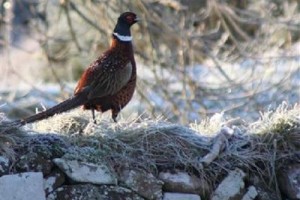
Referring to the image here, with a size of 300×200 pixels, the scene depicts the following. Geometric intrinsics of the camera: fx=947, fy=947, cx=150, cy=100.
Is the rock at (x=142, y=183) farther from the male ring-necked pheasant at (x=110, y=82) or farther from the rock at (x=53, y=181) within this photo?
the male ring-necked pheasant at (x=110, y=82)

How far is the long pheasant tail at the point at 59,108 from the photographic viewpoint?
4777mm

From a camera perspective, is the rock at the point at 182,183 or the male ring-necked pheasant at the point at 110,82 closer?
the rock at the point at 182,183

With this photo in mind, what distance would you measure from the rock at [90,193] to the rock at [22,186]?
80 millimetres

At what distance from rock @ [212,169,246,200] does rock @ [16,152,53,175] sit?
862mm

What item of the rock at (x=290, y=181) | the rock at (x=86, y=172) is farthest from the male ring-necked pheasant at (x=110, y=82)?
the rock at (x=290, y=181)

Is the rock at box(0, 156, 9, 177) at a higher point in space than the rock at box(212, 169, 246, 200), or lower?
higher

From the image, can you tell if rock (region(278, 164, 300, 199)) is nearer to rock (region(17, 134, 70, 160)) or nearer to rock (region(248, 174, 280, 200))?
rock (region(248, 174, 280, 200))

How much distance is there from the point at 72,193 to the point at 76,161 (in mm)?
156

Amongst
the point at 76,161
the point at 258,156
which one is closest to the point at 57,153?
the point at 76,161

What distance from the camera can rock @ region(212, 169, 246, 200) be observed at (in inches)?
186

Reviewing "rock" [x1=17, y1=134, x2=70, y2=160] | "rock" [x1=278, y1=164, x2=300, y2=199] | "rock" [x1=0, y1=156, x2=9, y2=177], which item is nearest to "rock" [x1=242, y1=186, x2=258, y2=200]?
"rock" [x1=278, y1=164, x2=300, y2=199]

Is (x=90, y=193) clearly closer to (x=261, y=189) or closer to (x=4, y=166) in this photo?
(x=4, y=166)

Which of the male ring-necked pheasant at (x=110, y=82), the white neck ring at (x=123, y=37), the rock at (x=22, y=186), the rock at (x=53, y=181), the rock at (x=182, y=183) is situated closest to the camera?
the rock at (x=22, y=186)

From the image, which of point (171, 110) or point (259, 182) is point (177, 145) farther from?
point (171, 110)
